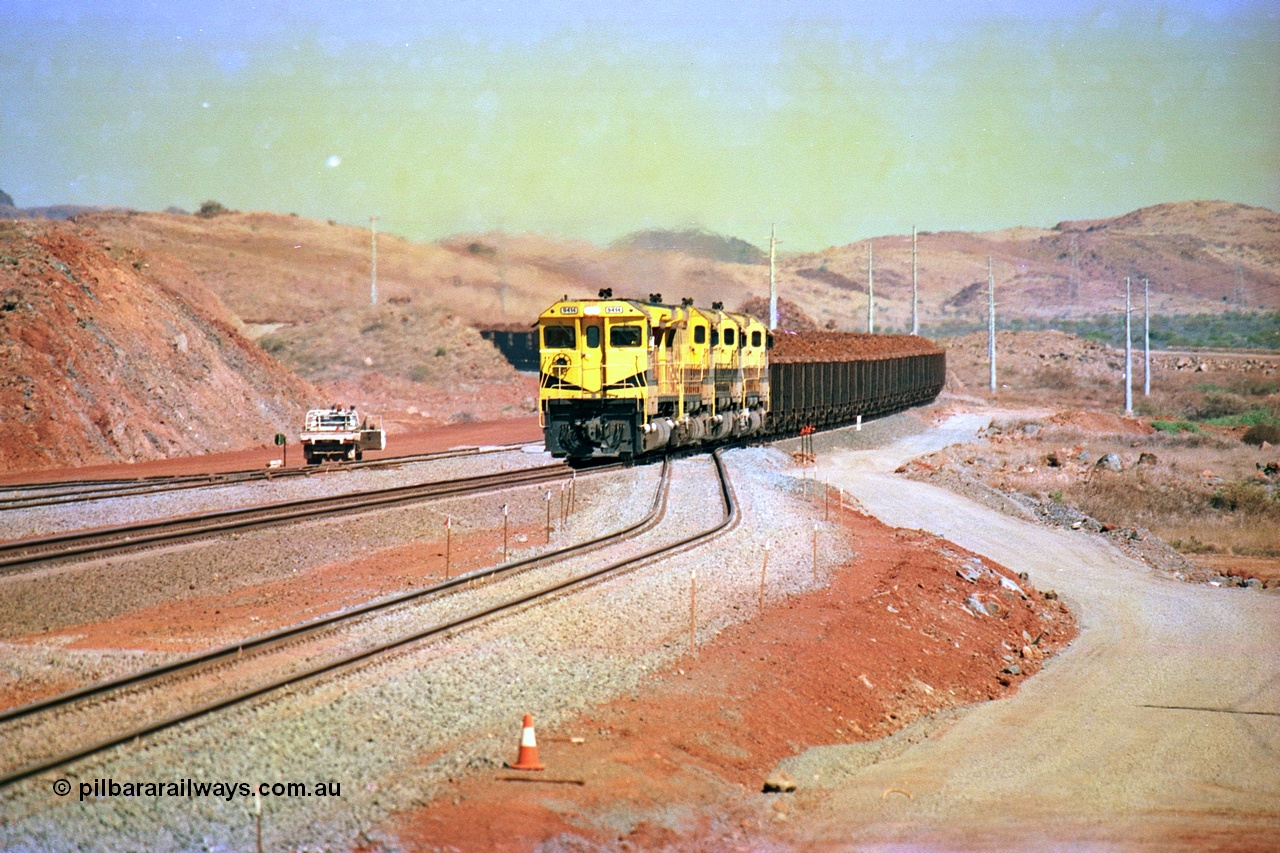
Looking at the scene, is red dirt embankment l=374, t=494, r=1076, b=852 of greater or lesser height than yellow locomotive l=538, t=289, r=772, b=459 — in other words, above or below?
below

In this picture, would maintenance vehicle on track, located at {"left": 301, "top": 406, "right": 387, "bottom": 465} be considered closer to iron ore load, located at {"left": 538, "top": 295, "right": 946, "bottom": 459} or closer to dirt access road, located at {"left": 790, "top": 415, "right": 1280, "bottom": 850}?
iron ore load, located at {"left": 538, "top": 295, "right": 946, "bottom": 459}

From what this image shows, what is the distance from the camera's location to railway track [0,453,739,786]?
9.64 metres

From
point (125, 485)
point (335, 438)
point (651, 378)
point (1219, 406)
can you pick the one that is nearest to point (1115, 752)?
point (651, 378)

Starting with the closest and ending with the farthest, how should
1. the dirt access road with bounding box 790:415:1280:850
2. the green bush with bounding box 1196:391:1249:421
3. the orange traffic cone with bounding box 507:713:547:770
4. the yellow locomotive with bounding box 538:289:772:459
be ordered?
the orange traffic cone with bounding box 507:713:547:770 < the dirt access road with bounding box 790:415:1280:850 < the yellow locomotive with bounding box 538:289:772:459 < the green bush with bounding box 1196:391:1249:421

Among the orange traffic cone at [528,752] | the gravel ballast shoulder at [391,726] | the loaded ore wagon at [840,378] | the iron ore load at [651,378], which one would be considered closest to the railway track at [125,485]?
the iron ore load at [651,378]

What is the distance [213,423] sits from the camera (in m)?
44.7

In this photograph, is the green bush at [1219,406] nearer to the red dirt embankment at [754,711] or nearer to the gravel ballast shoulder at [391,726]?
the red dirt embankment at [754,711]

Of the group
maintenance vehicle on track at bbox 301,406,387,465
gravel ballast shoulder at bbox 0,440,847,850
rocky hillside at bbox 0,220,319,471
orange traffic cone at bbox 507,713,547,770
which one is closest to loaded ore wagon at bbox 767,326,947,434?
maintenance vehicle on track at bbox 301,406,387,465

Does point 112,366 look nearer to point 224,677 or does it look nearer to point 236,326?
point 236,326

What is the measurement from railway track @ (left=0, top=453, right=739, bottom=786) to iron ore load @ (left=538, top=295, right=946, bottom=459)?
36.5ft

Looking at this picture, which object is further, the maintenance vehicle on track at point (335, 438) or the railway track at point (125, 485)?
the maintenance vehicle on track at point (335, 438)

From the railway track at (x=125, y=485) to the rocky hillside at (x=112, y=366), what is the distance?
8.46 meters

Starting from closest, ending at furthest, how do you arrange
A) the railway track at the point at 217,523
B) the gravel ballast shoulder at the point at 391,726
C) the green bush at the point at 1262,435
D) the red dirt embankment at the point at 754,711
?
the gravel ballast shoulder at the point at 391,726
the red dirt embankment at the point at 754,711
the railway track at the point at 217,523
the green bush at the point at 1262,435

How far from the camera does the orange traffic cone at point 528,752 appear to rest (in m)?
9.50
